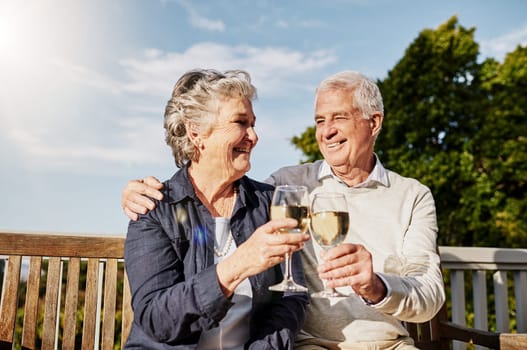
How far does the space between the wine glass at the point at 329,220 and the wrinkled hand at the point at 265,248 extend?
13 centimetres

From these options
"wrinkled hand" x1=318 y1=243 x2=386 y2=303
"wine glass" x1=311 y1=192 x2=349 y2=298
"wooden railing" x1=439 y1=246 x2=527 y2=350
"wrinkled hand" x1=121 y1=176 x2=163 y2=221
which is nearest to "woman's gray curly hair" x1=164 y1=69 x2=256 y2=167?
"wrinkled hand" x1=121 y1=176 x2=163 y2=221

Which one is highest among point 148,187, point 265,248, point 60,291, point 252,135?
point 252,135

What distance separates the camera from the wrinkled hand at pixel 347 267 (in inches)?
67.2

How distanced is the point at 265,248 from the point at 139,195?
2.53 ft

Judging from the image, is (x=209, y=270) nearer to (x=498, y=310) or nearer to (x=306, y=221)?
(x=306, y=221)

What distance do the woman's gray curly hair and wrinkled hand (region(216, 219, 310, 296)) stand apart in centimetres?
81

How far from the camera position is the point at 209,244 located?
84.4 inches

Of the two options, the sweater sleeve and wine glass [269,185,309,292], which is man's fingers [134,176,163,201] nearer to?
wine glass [269,185,309,292]

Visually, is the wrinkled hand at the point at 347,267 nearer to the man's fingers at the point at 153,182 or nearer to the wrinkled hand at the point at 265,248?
the wrinkled hand at the point at 265,248

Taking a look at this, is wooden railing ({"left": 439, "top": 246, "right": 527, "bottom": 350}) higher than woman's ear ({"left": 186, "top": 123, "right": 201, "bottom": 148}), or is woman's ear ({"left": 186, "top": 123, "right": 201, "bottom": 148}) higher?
woman's ear ({"left": 186, "top": 123, "right": 201, "bottom": 148})

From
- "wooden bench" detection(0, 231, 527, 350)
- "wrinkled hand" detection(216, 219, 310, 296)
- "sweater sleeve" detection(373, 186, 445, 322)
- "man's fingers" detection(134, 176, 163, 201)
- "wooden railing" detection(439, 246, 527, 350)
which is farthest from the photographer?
"wooden railing" detection(439, 246, 527, 350)

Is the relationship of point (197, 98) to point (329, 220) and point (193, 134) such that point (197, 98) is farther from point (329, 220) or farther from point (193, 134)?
point (329, 220)

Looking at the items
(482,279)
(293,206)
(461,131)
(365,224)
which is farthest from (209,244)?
(461,131)

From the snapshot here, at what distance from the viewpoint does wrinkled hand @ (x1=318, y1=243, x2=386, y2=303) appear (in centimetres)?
171
